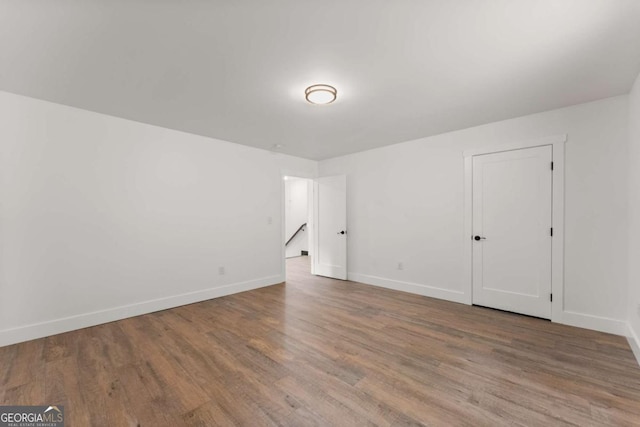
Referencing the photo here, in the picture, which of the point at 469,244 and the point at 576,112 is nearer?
the point at 576,112

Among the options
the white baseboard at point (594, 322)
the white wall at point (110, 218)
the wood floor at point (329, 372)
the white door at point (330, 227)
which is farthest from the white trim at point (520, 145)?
the white wall at point (110, 218)

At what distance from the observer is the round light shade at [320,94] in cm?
252

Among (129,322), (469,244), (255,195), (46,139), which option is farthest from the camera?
(255,195)

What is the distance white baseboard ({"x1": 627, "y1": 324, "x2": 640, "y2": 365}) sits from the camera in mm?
2315

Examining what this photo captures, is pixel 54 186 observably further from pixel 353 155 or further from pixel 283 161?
pixel 353 155

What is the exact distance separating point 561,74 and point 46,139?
516cm

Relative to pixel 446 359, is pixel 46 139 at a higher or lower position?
higher

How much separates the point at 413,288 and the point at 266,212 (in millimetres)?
2892

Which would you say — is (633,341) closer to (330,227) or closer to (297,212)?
(330,227)

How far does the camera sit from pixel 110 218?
3285 mm

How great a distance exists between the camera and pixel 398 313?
3455mm

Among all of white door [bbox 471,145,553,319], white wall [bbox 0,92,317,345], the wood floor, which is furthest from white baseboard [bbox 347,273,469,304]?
white wall [bbox 0,92,317,345]

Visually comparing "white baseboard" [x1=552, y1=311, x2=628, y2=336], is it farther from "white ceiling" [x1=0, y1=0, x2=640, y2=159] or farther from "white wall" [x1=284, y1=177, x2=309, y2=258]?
"white wall" [x1=284, y1=177, x2=309, y2=258]

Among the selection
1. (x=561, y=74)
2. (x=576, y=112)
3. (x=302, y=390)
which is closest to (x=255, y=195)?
(x=302, y=390)
